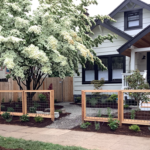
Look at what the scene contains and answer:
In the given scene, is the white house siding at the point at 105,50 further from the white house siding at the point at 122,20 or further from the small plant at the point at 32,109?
the small plant at the point at 32,109

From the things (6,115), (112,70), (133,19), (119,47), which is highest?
(133,19)

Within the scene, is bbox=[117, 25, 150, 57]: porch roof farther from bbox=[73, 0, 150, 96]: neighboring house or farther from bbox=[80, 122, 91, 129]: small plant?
bbox=[80, 122, 91, 129]: small plant

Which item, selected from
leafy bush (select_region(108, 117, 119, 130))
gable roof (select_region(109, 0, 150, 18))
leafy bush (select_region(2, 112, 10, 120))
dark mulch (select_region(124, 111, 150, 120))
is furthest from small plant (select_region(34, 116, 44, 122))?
gable roof (select_region(109, 0, 150, 18))

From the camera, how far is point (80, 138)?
587 centimetres

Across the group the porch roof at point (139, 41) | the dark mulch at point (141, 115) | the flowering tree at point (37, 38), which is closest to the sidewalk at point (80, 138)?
the dark mulch at point (141, 115)

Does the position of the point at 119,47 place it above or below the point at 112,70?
above

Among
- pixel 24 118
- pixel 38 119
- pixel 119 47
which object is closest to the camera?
pixel 38 119

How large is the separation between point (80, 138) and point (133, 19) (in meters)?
9.87

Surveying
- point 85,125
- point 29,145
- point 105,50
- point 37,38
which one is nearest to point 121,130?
point 85,125

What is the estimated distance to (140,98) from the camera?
772cm

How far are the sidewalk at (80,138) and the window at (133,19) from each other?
905 centimetres

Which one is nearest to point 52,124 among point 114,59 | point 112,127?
point 112,127

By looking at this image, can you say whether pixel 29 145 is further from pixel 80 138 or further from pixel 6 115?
pixel 6 115

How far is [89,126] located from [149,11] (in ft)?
29.5
